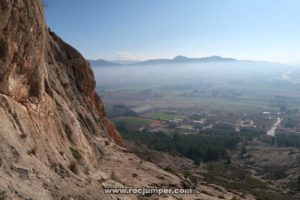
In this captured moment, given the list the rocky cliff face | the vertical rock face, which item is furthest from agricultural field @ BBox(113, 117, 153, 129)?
the vertical rock face

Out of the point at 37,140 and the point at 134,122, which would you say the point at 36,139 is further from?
the point at 134,122

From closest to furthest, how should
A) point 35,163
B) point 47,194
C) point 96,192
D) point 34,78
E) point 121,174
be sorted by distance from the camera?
point 47,194 → point 35,163 → point 96,192 → point 34,78 → point 121,174

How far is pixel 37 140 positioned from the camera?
15.4m

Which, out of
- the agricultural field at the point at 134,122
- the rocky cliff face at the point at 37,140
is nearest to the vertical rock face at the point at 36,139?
the rocky cliff face at the point at 37,140

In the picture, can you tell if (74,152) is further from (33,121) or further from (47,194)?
(47,194)

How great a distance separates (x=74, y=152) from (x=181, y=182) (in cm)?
874

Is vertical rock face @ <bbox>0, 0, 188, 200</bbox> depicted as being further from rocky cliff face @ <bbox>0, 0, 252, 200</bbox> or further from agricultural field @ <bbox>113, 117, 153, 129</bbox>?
agricultural field @ <bbox>113, 117, 153, 129</bbox>

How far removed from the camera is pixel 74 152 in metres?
19.5

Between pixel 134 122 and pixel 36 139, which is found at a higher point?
pixel 36 139

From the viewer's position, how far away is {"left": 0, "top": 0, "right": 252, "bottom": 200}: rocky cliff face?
40.6 feet

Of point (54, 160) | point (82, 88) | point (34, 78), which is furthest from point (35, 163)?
point (82, 88)

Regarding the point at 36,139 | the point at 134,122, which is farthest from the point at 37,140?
the point at 134,122

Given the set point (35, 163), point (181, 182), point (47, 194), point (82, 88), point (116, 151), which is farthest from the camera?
point (82, 88)

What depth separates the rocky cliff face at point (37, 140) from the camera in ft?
40.6
